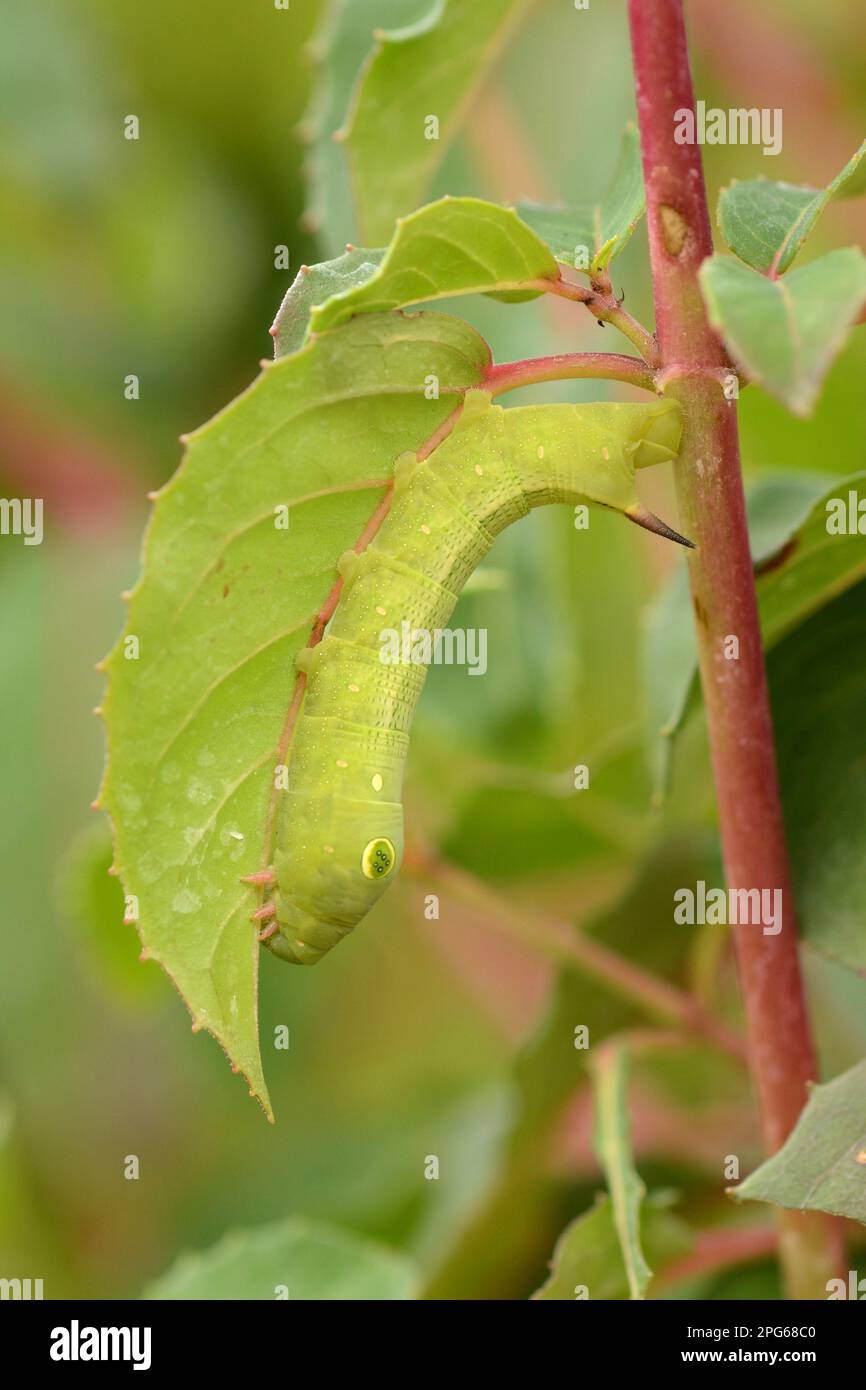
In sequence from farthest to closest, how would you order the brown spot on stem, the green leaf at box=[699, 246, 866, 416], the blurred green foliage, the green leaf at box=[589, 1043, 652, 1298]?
the blurred green foliage, the green leaf at box=[589, 1043, 652, 1298], the brown spot on stem, the green leaf at box=[699, 246, 866, 416]

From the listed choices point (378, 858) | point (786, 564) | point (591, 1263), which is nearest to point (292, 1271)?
point (591, 1263)

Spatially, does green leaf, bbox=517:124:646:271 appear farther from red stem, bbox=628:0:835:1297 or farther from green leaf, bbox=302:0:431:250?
green leaf, bbox=302:0:431:250

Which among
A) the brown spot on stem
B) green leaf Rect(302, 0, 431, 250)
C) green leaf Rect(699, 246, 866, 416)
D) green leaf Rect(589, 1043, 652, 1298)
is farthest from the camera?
green leaf Rect(302, 0, 431, 250)

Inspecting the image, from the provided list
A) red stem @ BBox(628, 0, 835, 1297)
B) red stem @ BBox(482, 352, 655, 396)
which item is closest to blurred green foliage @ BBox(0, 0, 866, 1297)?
red stem @ BBox(628, 0, 835, 1297)

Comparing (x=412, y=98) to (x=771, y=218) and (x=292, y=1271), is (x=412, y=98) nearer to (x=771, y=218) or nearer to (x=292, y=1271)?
(x=771, y=218)

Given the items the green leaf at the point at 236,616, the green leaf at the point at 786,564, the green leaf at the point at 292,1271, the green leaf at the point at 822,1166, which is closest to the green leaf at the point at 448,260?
the green leaf at the point at 236,616

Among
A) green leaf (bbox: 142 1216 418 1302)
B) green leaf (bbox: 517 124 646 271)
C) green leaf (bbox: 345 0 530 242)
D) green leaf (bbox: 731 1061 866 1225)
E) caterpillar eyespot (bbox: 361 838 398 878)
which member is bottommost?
green leaf (bbox: 142 1216 418 1302)

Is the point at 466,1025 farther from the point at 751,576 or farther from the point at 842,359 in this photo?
the point at 751,576

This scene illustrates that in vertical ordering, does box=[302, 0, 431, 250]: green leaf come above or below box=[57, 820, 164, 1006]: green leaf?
above
